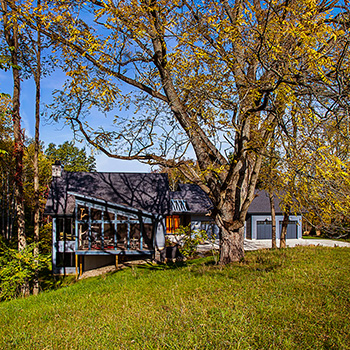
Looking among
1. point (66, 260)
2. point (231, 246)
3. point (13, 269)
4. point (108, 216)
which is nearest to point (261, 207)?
point (108, 216)

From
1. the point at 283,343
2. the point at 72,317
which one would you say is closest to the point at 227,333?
the point at 283,343

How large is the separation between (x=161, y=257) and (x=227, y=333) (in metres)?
15.0

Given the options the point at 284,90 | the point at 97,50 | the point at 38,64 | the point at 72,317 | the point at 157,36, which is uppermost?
the point at 38,64

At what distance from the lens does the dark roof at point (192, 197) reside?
28734 mm

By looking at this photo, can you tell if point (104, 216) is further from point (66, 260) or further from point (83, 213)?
point (66, 260)

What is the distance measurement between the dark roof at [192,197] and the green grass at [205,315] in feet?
69.9

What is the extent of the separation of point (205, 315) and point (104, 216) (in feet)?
48.8

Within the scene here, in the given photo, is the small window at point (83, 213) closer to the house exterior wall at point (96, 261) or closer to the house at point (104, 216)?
the house at point (104, 216)

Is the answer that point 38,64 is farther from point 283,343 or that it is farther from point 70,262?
point 283,343

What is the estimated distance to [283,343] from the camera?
3.35 metres

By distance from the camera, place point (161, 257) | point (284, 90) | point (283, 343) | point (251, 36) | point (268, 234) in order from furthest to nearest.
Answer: point (268, 234) < point (161, 257) < point (251, 36) < point (284, 90) < point (283, 343)

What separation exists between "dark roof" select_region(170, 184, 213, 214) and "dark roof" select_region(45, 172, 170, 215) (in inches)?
299

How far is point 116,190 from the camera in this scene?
2147 cm

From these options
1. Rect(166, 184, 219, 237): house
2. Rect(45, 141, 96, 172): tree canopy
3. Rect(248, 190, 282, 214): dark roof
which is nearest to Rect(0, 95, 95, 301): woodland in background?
Rect(45, 141, 96, 172): tree canopy
